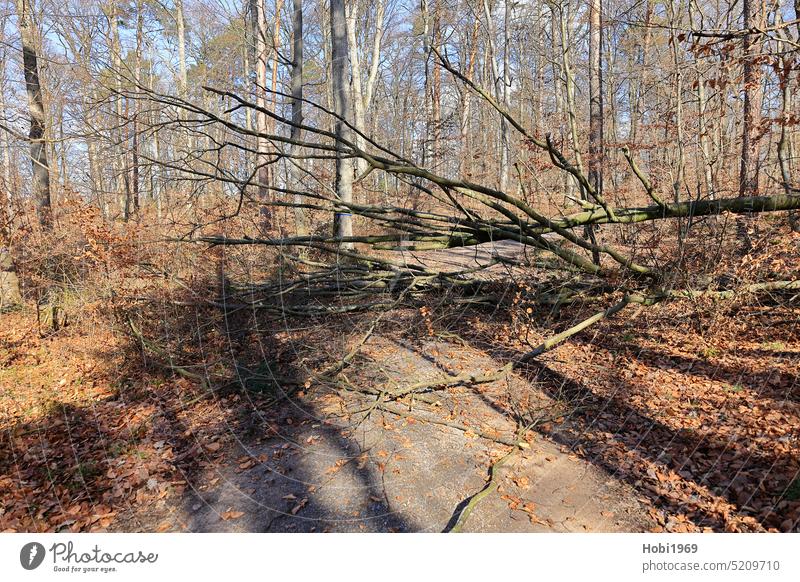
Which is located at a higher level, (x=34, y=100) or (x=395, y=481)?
(x=34, y=100)

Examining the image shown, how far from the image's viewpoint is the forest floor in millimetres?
2959

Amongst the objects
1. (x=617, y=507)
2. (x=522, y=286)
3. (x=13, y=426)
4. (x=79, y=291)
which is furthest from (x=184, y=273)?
(x=617, y=507)

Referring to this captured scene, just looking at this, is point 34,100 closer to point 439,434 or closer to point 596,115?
point 439,434

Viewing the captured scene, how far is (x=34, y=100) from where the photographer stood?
8.55 meters

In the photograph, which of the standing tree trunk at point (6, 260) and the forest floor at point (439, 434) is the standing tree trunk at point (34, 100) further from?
the forest floor at point (439, 434)

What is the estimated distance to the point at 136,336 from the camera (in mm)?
5801

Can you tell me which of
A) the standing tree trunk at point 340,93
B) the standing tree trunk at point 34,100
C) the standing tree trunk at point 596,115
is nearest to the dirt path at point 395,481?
the standing tree trunk at point 340,93

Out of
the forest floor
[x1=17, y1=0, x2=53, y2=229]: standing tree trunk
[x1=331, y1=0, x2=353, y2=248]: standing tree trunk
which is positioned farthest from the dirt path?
[x1=17, y1=0, x2=53, y2=229]: standing tree trunk

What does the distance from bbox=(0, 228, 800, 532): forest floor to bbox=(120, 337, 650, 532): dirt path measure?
0.01 metres

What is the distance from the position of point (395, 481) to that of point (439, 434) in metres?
0.65

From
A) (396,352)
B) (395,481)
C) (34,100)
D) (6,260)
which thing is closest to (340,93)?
(396,352)

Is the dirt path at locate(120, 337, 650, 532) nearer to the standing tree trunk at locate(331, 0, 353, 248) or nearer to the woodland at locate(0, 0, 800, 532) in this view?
the woodland at locate(0, 0, 800, 532)

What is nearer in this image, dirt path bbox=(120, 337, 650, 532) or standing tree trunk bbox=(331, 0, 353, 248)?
dirt path bbox=(120, 337, 650, 532)

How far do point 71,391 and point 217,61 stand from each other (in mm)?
23233
